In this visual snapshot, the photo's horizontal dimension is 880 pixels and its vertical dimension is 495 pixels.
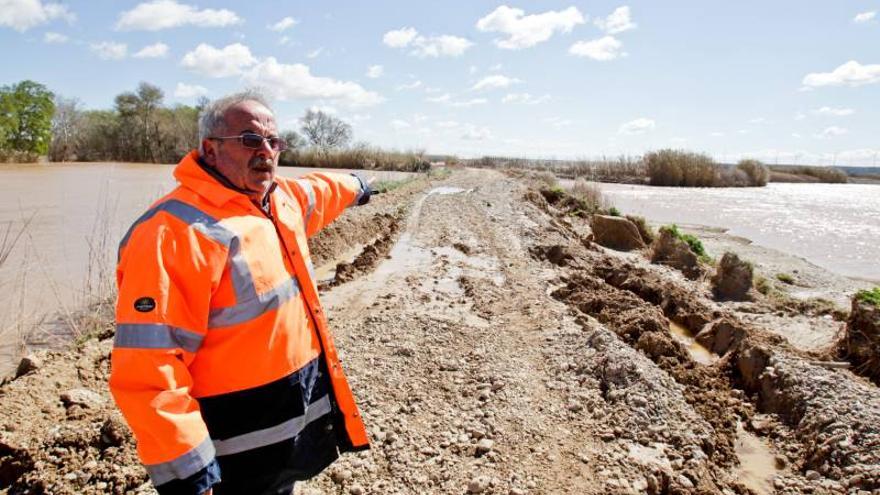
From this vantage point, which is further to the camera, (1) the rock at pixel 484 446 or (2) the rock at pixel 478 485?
(1) the rock at pixel 484 446

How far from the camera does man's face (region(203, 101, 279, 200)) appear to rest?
1.95 meters

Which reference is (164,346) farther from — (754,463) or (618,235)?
(618,235)

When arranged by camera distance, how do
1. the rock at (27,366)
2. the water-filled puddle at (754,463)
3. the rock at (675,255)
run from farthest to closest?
the rock at (675,255) < the rock at (27,366) < the water-filled puddle at (754,463)

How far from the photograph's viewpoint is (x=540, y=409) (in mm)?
→ 4242

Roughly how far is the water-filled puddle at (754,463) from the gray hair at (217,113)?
390 centimetres

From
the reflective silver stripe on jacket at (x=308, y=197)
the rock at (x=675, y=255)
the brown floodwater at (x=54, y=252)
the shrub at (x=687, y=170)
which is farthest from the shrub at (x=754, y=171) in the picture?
the reflective silver stripe on jacket at (x=308, y=197)

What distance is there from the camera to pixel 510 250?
1037 centimetres

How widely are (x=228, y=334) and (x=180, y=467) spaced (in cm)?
40

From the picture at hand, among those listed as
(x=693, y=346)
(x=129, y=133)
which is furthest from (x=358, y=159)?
(x=693, y=346)

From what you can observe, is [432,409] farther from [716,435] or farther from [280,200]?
[280,200]

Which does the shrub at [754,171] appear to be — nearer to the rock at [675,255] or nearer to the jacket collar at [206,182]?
the rock at [675,255]

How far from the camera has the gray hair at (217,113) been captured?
1.95 meters

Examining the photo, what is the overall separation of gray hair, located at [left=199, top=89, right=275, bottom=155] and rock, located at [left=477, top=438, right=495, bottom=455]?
257 centimetres

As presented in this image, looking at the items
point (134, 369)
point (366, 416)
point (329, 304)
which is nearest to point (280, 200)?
point (134, 369)
